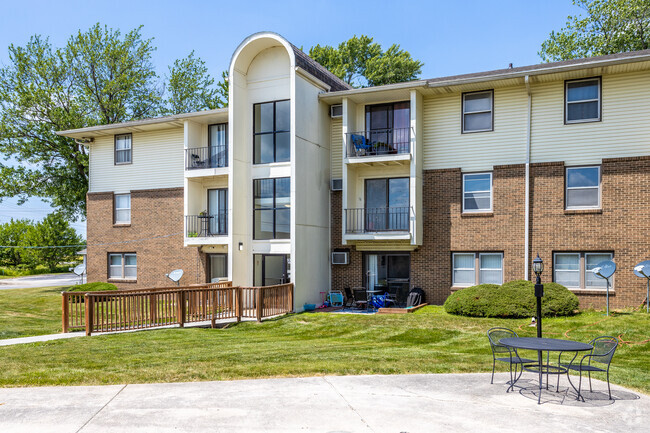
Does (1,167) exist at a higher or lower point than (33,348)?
higher

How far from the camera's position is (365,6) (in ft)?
61.1

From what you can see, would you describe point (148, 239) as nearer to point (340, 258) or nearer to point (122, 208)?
point (122, 208)

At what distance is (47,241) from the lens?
4631 cm

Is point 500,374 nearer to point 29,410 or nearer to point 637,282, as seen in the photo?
point 29,410

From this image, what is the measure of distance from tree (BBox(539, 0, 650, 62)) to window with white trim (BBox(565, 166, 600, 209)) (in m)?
17.5

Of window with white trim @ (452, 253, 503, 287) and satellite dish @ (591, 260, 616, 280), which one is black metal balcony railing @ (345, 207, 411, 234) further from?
satellite dish @ (591, 260, 616, 280)

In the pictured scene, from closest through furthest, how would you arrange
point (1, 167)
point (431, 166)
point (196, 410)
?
point (196, 410) < point (431, 166) < point (1, 167)

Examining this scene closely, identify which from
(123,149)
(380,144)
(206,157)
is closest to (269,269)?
(206,157)

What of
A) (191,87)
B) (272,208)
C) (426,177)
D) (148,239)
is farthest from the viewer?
(191,87)

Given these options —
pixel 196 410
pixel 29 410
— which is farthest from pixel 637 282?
pixel 29 410

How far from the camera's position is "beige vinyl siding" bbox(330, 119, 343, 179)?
21109 mm

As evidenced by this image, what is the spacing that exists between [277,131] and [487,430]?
15.4 meters

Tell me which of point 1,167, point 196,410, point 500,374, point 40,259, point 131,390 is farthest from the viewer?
A: point 40,259

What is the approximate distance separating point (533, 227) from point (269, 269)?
9.46 m
